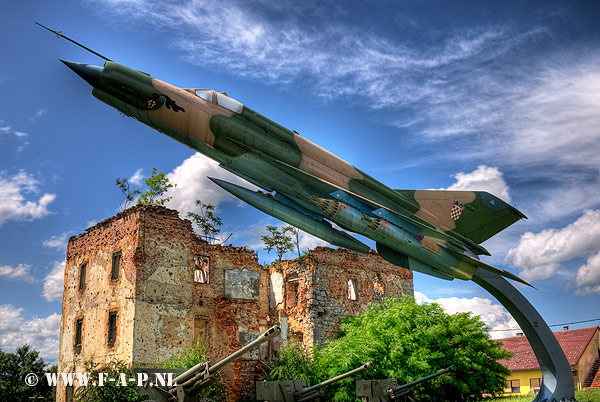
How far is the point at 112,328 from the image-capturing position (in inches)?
850

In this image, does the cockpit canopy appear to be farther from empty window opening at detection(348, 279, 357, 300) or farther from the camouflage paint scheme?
empty window opening at detection(348, 279, 357, 300)

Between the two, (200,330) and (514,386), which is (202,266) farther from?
(514,386)

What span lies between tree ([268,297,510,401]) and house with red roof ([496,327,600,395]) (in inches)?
316

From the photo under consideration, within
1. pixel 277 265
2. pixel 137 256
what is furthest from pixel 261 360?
pixel 137 256

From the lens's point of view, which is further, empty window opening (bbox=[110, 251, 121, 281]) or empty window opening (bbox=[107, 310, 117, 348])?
empty window opening (bbox=[110, 251, 121, 281])

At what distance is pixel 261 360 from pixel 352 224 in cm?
1225

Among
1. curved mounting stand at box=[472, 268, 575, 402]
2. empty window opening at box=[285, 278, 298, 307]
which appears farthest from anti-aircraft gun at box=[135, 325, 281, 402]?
empty window opening at box=[285, 278, 298, 307]

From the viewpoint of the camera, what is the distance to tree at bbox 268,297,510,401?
68.3 feet

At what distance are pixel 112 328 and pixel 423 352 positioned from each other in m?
11.2

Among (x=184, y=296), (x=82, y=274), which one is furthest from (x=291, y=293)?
(x=82, y=274)

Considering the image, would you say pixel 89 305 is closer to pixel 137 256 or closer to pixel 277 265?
pixel 137 256

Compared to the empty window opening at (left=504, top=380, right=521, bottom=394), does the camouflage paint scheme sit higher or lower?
higher

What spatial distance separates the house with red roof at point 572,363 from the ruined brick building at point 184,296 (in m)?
9.71

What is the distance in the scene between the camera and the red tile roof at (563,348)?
3022cm
